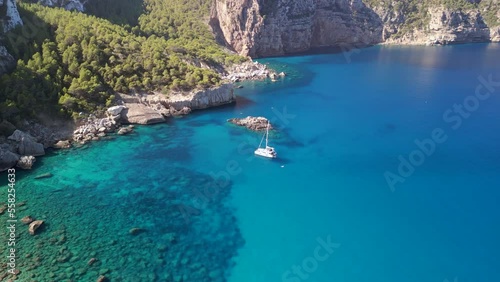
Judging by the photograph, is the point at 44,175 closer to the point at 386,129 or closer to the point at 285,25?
the point at 386,129

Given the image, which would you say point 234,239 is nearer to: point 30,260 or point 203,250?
point 203,250

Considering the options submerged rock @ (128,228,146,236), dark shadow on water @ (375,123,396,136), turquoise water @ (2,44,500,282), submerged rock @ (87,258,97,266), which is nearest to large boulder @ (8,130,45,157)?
turquoise water @ (2,44,500,282)

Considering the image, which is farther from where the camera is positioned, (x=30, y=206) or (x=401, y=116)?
(x=401, y=116)

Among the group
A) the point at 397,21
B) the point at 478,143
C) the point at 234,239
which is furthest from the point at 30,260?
the point at 397,21

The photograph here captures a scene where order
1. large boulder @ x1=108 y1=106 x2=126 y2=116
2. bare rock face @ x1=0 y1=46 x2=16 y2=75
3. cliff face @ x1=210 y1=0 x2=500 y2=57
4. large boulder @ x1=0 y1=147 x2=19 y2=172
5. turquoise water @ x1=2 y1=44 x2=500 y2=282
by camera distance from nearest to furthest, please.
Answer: turquoise water @ x1=2 y1=44 x2=500 y2=282
large boulder @ x1=0 y1=147 x2=19 y2=172
bare rock face @ x1=0 y1=46 x2=16 y2=75
large boulder @ x1=108 y1=106 x2=126 y2=116
cliff face @ x1=210 y1=0 x2=500 y2=57

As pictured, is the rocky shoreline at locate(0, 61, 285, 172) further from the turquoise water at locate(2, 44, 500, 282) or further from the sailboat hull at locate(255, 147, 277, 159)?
the sailboat hull at locate(255, 147, 277, 159)

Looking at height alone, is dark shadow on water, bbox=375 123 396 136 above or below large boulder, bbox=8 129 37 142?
below

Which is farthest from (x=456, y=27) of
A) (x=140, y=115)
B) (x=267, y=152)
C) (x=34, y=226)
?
(x=34, y=226)
